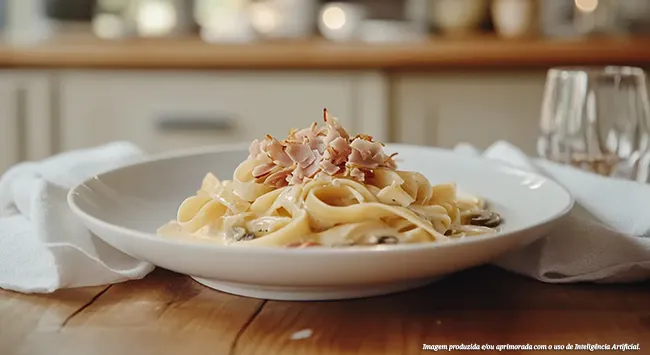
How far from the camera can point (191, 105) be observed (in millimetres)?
2307

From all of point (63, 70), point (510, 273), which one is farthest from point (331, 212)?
point (63, 70)

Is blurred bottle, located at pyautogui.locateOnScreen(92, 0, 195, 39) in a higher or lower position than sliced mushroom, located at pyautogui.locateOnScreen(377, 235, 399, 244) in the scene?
higher

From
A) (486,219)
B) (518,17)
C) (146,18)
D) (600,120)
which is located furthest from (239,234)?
(146,18)

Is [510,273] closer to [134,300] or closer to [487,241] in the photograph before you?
[487,241]

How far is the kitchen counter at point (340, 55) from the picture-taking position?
2154 mm

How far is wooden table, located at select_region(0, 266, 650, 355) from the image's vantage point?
664mm

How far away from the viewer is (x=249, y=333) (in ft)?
2.25

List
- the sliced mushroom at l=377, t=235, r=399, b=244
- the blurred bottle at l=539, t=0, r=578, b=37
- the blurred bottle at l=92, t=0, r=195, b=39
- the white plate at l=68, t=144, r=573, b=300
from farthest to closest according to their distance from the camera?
1. the blurred bottle at l=92, t=0, r=195, b=39
2. the blurred bottle at l=539, t=0, r=578, b=37
3. the sliced mushroom at l=377, t=235, r=399, b=244
4. the white plate at l=68, t=144, r=573, b=300

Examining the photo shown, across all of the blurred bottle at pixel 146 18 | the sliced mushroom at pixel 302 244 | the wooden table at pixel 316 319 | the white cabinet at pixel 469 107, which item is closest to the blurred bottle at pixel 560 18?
the white cabinet at pixel 469 107

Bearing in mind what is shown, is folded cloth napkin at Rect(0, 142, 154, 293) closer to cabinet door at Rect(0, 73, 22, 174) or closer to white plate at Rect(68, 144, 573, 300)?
white plate at Rect(68, 144, 573, 300)

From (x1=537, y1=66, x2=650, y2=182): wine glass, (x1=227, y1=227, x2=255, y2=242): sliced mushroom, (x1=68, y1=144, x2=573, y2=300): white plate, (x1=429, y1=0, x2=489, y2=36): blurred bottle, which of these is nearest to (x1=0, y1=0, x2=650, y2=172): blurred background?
(x1=429, y1=0, x2=489, y2=36): blurred bottle

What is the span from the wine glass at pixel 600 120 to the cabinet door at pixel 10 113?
5.28 feet

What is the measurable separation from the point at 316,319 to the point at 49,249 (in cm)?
24


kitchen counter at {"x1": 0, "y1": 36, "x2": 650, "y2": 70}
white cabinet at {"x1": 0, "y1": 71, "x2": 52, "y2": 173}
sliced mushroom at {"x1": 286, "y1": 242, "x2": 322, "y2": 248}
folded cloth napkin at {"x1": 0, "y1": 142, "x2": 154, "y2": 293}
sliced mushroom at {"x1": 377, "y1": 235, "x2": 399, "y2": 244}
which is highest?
kitchen counter at {"x1": 0, "y1": 36, "x2": 650, "y2": 70}
